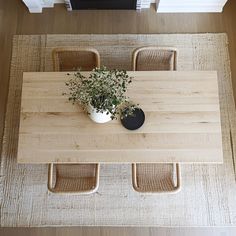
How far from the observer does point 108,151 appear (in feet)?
6.54

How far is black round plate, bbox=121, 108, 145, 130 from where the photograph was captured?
2004 mm

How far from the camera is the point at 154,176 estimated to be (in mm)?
2188

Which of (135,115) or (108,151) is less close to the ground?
(135,115)

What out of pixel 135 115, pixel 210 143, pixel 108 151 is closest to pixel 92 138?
pixel 108 151

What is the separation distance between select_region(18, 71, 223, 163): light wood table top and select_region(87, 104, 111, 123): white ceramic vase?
2.1 inches

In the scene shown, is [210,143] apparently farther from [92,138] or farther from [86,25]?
[86,25]

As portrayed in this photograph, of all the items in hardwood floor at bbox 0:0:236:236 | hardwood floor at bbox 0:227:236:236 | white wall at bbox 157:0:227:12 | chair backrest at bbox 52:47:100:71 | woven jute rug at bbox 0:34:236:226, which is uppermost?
white wall at bbox 157:0:227:12

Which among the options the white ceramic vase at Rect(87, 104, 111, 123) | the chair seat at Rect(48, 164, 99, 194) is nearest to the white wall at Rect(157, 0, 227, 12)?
the white ceramic vase at Rect(87, 104, 111, 123)

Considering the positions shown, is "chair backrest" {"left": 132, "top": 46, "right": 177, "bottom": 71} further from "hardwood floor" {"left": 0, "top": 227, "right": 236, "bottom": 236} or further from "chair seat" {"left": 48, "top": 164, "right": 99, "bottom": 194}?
"hardwood floor" {"left": 0, "top": 227, "right": 236, "bottom": 236}

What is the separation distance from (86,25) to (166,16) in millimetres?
711

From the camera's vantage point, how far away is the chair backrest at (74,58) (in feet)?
7.38

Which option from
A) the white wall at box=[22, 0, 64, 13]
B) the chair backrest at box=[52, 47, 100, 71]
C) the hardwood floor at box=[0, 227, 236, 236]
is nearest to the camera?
the chair backrest at box=[52, 47, 100, 71]

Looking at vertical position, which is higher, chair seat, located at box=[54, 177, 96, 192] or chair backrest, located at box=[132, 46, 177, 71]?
chair backrest, located at box=[132, 46, 177, 71]

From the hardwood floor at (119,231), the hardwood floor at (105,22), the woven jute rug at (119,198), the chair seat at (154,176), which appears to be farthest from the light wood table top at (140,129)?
the hardwood floor at (105,22)
